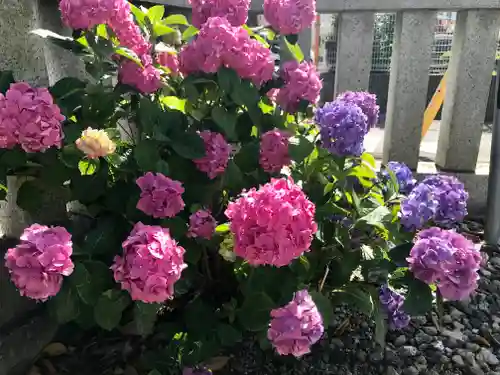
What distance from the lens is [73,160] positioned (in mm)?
1200

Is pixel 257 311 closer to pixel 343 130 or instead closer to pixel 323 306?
pixel 323 306

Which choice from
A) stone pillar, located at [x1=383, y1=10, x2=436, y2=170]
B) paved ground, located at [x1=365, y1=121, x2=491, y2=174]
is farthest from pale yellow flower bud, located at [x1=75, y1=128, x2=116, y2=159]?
paved ground, located at [x1=365, y1=121, x2=491, y2=174]

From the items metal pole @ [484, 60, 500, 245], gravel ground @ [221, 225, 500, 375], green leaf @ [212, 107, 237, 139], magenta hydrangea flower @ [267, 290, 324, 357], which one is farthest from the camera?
metal pole @ [484, 60, 500, 245]

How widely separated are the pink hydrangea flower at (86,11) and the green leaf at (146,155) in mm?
304

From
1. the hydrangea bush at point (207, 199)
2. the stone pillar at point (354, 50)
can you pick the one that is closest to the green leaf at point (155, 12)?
the hydrangea bush at point (207, 199)

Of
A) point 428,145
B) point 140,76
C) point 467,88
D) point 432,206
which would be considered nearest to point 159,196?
point 140,76

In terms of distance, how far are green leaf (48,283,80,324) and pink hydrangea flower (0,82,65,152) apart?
0.31 metres

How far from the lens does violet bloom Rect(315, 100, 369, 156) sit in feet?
4.37

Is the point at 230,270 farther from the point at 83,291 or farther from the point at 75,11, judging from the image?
the point at 75,11

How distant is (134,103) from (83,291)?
53cm

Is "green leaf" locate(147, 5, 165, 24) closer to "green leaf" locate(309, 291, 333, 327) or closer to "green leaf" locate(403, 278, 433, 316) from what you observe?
"green leaf" locate(309, 291, 333, 327)

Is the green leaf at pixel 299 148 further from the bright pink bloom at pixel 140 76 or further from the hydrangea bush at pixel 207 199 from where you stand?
the bright pink bloom at pixel 140 76

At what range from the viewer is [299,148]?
54.5 inches

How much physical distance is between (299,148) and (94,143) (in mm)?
538
